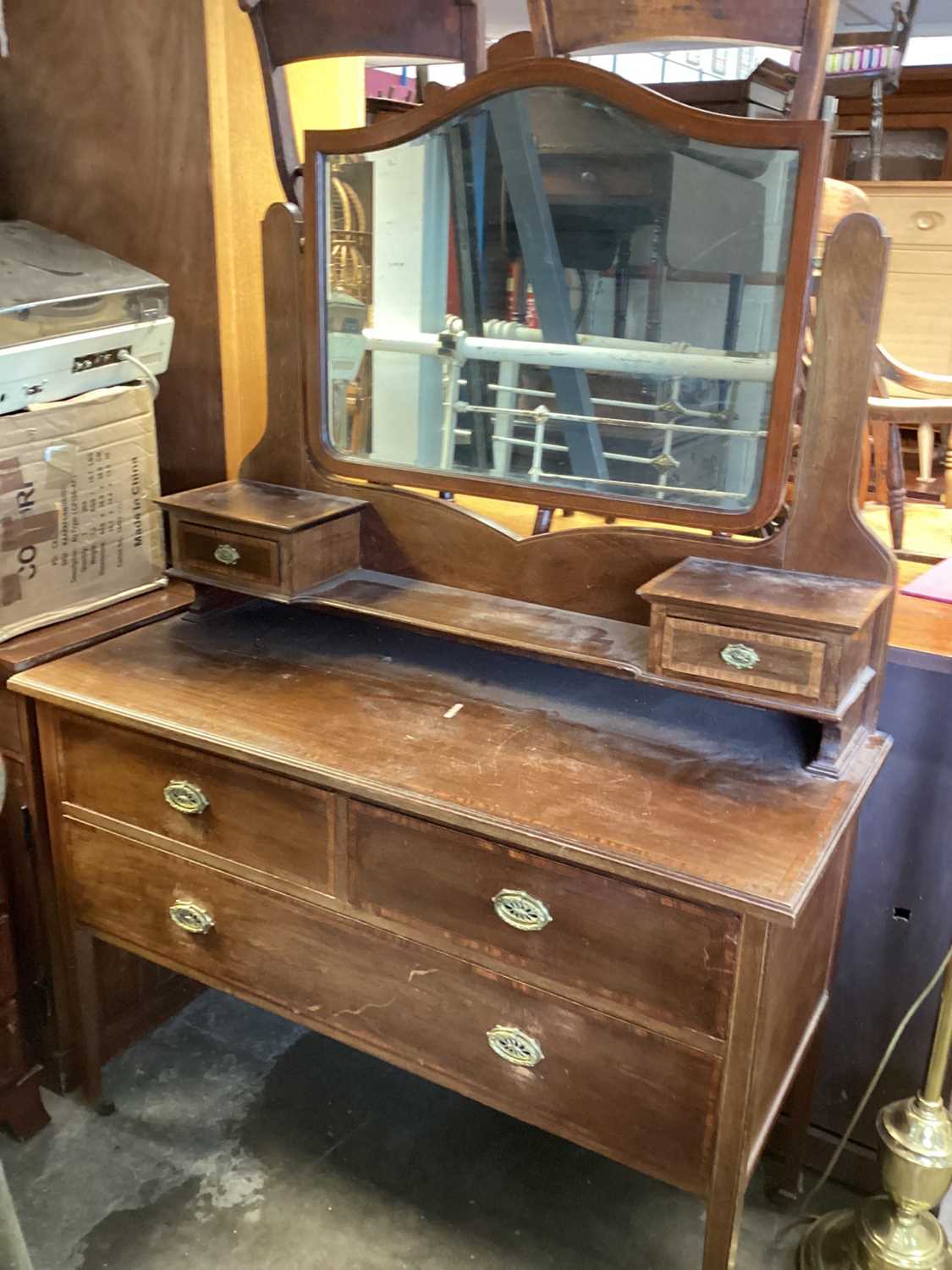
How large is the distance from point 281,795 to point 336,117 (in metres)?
1.25

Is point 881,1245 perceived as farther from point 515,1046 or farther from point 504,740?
point 504,740

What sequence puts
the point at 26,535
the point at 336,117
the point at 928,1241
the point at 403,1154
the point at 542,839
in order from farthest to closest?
the point at 336,117, the point at 403,1154, the point at 26,535, the point at 928,1241, the point at 542,839

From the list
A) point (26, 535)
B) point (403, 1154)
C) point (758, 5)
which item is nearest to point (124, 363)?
point (26, 535)

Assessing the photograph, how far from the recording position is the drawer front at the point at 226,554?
1.53 meters

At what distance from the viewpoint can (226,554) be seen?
1.57m

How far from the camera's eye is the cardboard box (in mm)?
1560

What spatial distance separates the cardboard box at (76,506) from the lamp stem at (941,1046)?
4.32ft

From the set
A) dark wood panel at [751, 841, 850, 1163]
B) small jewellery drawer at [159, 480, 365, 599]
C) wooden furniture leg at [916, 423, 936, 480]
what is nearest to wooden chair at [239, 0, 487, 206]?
small jewellery drawer at [159, 480, 365, 599]

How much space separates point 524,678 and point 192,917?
0.56 metres

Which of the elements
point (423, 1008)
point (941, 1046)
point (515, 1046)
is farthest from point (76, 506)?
point (941, 1046)

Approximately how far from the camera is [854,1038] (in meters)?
1.64

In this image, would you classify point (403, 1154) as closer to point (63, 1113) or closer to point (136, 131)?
point (63, 1113)

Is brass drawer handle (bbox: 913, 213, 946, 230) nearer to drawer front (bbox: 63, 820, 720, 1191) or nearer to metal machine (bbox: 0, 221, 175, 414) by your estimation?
metal machine (bbox: 0, 221, 175, 414)

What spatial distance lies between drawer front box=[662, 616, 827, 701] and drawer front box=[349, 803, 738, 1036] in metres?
0.27
